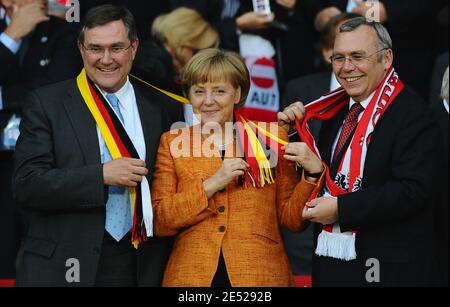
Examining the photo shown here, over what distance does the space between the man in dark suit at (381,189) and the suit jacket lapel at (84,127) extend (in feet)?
3.52

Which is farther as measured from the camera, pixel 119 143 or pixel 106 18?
pixel 106 18

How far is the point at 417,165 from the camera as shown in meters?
4.28

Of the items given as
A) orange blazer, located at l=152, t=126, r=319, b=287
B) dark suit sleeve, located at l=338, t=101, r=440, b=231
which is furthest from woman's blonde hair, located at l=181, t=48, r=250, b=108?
dark suit sleeve, located at l=338, t=101, r=440, b=231

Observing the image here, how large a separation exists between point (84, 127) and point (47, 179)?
1.11ft

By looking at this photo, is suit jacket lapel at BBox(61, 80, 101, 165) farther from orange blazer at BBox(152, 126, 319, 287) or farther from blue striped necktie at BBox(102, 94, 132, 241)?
orange blazer at BBox(152, 126, 319, 287)

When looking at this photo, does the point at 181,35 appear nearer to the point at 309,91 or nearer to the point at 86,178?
the point at 309,91

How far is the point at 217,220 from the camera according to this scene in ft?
14.5

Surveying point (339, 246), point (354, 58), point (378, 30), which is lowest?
point (339, 246)

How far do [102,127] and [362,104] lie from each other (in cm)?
129

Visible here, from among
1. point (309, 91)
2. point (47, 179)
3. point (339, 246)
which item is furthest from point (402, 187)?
point (309, 91)

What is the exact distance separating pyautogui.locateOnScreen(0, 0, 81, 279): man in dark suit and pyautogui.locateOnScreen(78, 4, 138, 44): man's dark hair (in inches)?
45.4

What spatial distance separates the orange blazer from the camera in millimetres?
4344

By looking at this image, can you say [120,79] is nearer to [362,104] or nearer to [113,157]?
[113,157]

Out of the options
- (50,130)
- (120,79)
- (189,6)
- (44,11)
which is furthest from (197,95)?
(189,6)
